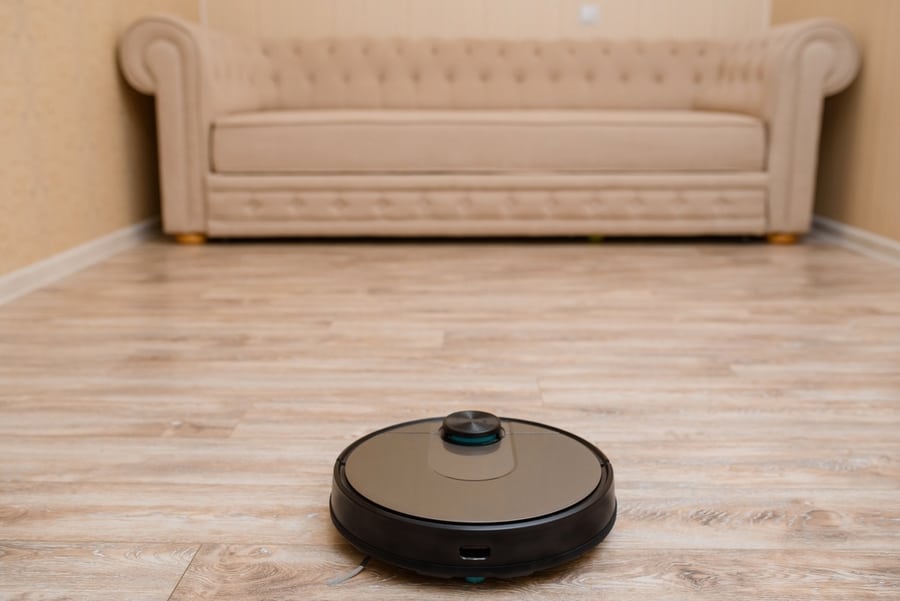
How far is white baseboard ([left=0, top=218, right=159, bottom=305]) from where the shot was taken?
216cm

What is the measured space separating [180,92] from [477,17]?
5.52 ft

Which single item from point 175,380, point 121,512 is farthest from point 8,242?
point 121,512

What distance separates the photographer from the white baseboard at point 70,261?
7.10ft

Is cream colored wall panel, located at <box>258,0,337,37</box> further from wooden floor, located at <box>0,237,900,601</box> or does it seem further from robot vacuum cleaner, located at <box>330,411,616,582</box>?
robot vacuum cleaner, located at <box>330,411,616,582</box>

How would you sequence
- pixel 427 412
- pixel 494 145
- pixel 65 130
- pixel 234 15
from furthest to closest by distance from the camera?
pixel 234 15 → pixel 494 145 → pixel 65 130 → pixel 427 412

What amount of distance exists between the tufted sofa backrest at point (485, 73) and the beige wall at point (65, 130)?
697mm

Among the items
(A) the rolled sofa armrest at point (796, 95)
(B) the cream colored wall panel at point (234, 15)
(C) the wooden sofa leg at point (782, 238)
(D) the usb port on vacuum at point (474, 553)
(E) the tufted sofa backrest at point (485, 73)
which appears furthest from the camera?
(B) the cream colored wall panel at point (234, 15)

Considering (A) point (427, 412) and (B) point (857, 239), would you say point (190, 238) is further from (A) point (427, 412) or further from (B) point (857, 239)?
(B) point (857, 239)

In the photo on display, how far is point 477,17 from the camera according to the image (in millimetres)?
3998

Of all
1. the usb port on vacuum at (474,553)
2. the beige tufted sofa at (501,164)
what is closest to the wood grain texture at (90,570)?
the usb port on vacuum at (474,553)

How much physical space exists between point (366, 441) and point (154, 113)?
2.72m

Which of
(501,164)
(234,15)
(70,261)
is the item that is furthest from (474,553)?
(234,15)

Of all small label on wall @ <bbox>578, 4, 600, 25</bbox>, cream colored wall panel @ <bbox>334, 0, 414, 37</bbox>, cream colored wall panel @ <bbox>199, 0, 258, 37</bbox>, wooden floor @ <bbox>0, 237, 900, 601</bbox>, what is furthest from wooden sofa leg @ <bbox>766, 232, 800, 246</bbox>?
cream colored wall panel @ <bbox>199, 0, 258, 37</bbox>

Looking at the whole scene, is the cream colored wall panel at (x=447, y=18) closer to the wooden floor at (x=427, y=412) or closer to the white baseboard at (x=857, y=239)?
the white baseboard at (x=857, y=239)
